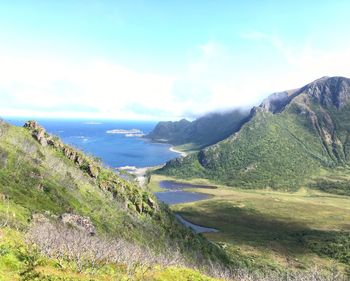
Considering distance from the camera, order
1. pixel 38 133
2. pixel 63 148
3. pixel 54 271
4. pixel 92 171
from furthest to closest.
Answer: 1. pixel 63 148
2. pixel 38 133
3. pixel 92 171
4. pixel 54 271

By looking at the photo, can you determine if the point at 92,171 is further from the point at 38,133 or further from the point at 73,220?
the point at 73,220

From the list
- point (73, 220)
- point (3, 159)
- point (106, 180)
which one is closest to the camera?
point (73, 220)

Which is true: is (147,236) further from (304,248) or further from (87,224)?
(304,248)

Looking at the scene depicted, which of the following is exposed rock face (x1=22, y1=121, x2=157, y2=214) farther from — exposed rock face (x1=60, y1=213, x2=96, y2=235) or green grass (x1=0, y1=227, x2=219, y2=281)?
green grass (x1=0, y1=227, x2=219, y2=281)

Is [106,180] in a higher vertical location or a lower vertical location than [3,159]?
lower

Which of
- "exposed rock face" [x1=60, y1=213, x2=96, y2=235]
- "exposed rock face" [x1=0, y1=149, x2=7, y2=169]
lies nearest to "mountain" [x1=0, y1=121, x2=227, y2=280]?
"exposed rock face" [x1=60, y1=213, x2=96, y2=235]

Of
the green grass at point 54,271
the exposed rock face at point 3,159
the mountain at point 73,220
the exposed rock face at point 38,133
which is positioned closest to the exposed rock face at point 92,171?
the mountain at point 73,220

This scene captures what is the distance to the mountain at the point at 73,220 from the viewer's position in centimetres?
4419

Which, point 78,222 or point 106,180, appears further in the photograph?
point 106,180

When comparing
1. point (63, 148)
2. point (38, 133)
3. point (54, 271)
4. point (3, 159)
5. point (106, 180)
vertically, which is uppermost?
point (38, 133)

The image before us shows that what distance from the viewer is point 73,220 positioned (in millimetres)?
105188

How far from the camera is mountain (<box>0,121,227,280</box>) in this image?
4419 cm

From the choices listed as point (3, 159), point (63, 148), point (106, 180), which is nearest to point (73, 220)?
point (3, 159)

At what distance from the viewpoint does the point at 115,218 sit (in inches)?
5684
